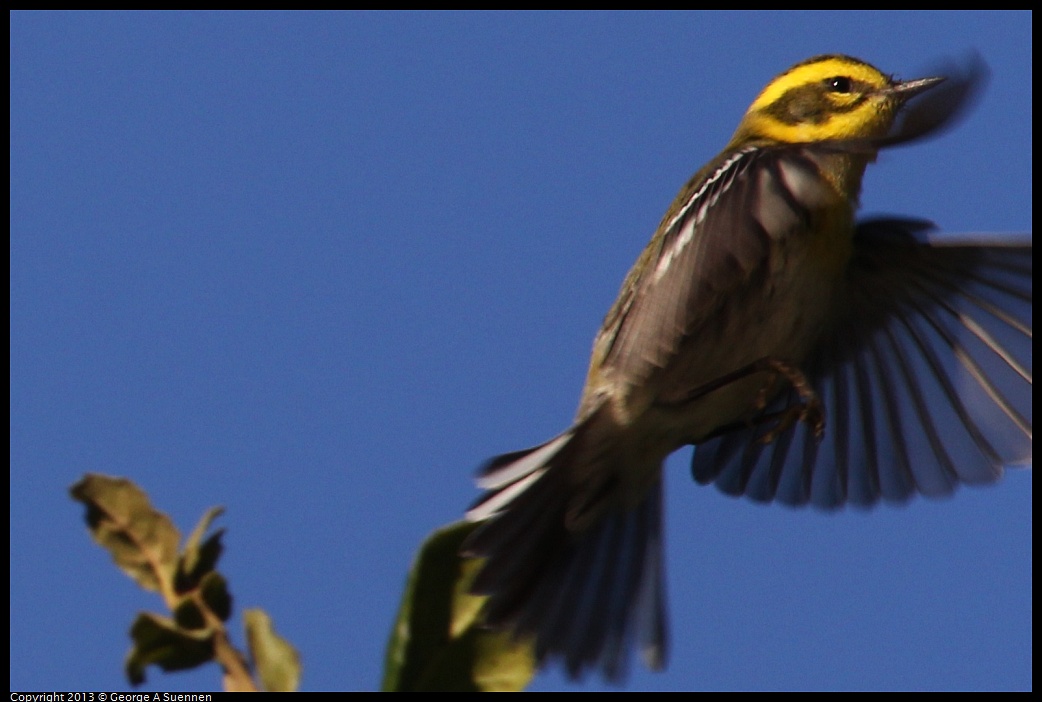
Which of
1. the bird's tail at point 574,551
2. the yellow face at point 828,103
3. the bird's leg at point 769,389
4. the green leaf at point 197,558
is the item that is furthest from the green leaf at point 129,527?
the yellow face at point 828,103

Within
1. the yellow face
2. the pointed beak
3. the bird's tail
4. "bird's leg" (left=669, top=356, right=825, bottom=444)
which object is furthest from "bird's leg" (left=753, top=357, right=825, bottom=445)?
the pointed beak

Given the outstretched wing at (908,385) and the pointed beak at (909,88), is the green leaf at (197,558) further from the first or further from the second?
the pointed beak at (909,88)

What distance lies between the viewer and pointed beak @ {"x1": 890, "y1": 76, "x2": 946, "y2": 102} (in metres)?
4.34

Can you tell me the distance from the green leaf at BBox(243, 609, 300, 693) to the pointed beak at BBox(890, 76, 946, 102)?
3.22 m

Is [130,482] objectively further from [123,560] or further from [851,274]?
[851,274]

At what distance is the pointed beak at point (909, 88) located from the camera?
434 cm

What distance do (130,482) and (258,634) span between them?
0.33 meters

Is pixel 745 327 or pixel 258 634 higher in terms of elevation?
pixel 745 327

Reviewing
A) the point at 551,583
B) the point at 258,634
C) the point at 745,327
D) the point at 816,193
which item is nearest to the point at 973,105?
the point at 816,193

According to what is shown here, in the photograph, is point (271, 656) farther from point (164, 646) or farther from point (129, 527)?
point (129, 527)

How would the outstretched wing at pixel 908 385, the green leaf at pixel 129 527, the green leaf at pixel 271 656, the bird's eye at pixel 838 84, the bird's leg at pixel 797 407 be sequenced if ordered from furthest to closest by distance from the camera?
the bird's eye at pixel 838 84, the outstretched wing at pixel 908 385, the bird's leg at pixel 797 407, the green leaf at pixel 129 527, the green leaf at pixel 271 656

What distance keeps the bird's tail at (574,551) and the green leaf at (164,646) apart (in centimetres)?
147

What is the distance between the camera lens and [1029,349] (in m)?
4.35

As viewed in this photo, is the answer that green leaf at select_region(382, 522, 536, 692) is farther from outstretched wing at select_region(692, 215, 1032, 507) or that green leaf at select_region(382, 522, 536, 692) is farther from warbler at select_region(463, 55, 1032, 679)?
outstretched wing at select_region(692, 215, 1032, 507)
